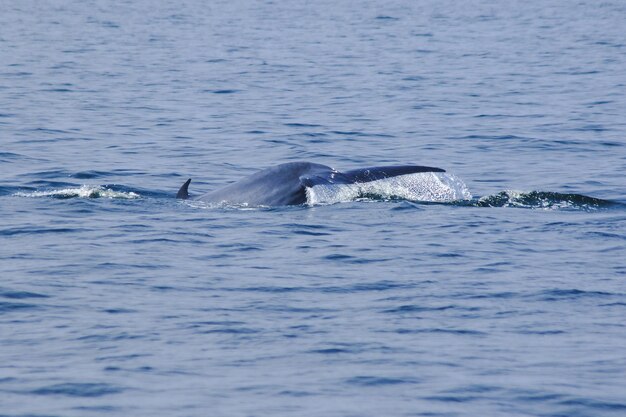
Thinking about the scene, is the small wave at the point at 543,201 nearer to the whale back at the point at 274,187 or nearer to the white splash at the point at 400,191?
the white splash at the point at 400,191

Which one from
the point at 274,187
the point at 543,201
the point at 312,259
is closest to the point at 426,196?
the point at 543,201

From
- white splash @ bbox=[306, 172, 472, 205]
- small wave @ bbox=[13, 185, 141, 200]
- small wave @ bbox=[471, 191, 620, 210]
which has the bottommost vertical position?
small wave @ bbox=[13, 185, 141, 200]

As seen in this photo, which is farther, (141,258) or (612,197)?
(612,197)

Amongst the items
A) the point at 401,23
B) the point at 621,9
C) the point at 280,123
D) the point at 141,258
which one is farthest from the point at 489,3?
the point at 141,258

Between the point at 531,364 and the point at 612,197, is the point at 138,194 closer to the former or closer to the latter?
the point at 612,197

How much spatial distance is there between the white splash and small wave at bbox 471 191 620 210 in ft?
1.48

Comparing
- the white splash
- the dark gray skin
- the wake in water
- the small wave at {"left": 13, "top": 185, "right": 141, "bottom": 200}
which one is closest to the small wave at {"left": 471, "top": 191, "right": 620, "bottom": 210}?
the wake in water

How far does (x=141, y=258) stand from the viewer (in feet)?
46.0

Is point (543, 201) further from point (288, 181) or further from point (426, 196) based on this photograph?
point (288, 181)

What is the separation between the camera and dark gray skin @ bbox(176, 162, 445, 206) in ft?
47.5

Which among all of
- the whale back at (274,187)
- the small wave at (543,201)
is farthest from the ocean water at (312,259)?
the whale back at (274,187)

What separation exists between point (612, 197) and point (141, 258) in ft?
21.9

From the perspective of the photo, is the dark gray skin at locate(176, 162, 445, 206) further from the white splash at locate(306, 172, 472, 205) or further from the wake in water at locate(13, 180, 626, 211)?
the white splash at locate(306, 172, 472, 205)

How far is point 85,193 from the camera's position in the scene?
17688 mm
